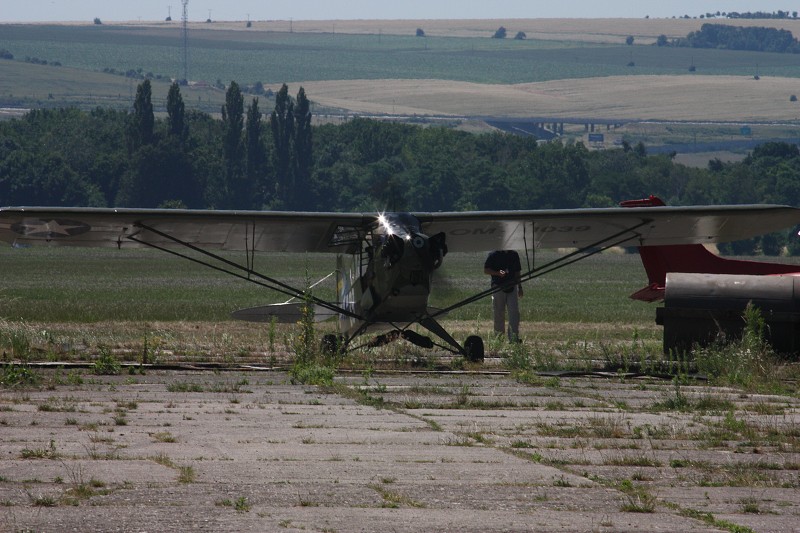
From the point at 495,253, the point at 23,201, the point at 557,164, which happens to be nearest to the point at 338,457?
the point at 495,253

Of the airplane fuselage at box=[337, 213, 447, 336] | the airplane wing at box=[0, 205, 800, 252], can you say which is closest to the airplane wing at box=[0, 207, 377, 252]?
the airplane wing at box=[0, 205, 800, 252]

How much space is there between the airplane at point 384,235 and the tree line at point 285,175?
8975cm

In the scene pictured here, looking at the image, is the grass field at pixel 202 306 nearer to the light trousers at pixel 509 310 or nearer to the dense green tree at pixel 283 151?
the light trousers at pixel 509 310

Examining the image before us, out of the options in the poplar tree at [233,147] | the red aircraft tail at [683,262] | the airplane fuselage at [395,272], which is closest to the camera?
the airplane fuselage at [395,272]

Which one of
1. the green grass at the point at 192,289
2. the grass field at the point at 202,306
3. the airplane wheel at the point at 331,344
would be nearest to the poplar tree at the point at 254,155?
the green grass at the point at 192,289

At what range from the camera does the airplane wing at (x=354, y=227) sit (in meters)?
16.8

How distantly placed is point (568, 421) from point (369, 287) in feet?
21.2

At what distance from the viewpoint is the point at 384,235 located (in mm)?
16531

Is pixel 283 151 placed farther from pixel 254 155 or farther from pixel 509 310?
pixel 509 310

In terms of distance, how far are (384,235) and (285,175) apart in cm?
10274

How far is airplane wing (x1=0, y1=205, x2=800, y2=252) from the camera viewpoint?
16750 millimetres

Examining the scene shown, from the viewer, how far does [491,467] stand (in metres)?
8.56

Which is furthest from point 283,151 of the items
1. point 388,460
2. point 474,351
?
point 388,460

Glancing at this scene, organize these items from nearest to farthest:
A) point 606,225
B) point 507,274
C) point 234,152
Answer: point 606,225 < point 507,274 < point 234,152
